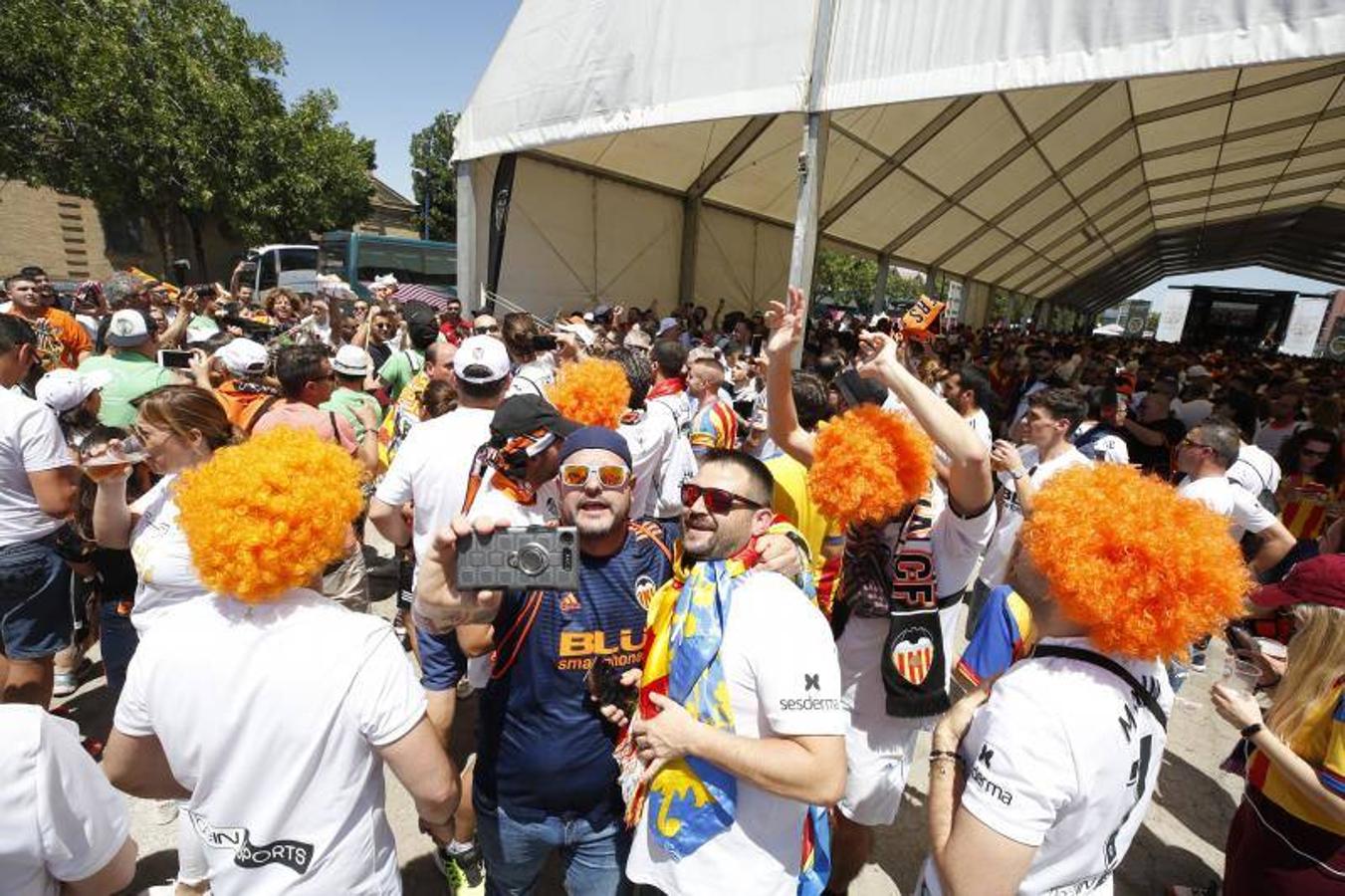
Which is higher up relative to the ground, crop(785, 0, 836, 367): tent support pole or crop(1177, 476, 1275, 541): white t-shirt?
crop(785, 0, 836, 367): tent support pole

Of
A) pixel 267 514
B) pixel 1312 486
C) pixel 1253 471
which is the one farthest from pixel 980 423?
pixel 267 514

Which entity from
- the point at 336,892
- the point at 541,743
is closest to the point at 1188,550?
the point at 541,743

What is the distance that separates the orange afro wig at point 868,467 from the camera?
2150 millimetres

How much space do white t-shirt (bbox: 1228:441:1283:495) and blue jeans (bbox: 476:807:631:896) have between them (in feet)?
13.9

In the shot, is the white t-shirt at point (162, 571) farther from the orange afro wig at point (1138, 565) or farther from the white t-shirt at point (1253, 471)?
the white t-shirt at point (1253, 471)

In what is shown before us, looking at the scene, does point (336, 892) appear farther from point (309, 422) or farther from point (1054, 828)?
point (309, 422)

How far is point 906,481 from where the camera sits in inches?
86.8

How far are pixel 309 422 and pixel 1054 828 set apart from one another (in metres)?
3.56

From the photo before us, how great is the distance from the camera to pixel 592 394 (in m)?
3.44

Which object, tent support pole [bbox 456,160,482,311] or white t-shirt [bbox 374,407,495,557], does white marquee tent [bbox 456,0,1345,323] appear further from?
white t-shirt [bbox 374,407,495,557]

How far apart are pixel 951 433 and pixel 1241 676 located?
1272mm

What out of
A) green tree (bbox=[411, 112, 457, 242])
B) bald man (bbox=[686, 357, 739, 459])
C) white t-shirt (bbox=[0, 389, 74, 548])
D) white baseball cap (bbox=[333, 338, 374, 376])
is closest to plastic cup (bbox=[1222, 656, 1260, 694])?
bald man (bbox=[686, 357, 739, 459])

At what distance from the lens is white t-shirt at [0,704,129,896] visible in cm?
110

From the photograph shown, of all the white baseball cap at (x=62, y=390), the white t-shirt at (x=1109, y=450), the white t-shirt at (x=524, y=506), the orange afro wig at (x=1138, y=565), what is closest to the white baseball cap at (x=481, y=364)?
the white t-shirt at (x=524, y=506)
